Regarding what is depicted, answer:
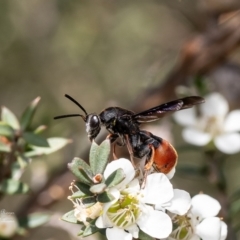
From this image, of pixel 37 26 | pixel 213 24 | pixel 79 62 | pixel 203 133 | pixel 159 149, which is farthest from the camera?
pixel 79 62

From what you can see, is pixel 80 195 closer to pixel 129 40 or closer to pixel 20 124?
pixel 20 124

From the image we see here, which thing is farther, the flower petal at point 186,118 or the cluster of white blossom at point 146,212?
the flower petal at point 186,118

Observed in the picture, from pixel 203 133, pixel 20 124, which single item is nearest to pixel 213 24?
pixel 203 133

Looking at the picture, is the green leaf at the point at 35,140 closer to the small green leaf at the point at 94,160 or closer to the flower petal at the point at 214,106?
the small green leaf at the point at 94,160

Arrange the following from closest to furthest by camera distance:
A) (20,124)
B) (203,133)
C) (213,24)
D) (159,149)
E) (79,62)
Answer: (159,149)
(20,124)
(203,133)
(213,24)
(79,62)

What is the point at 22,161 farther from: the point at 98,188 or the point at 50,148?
the point at 98,188

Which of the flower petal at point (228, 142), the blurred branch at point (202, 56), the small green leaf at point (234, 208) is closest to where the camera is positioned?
the small green leaf at point (234, 208)

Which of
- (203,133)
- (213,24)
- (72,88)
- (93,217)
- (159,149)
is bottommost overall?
(93,217)

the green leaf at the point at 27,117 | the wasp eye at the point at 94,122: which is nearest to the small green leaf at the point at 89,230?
the wasp eye at the point at 94,122
